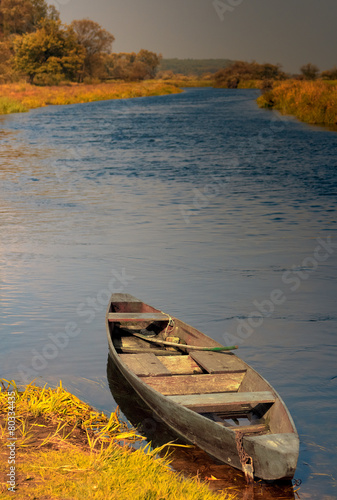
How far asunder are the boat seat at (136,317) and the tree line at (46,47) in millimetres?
84858

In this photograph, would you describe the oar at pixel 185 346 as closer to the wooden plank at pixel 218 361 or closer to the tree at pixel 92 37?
the wooden plank at pixel 218 361

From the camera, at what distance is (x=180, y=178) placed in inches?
805

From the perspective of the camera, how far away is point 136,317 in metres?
7.64

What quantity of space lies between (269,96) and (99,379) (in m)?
47.7

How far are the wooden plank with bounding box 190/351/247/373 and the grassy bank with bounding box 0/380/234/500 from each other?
1025 mm

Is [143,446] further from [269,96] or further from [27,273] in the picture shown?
[269,96]

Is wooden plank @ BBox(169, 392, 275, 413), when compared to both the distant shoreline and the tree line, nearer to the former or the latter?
the distant shoreline

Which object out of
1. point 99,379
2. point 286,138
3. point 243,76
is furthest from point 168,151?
point 243,76

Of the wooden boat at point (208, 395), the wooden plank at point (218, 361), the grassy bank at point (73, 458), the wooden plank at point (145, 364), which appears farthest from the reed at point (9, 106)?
the grassy bank at point (73, 458)

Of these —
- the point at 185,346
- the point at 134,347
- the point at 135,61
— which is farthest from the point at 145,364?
the point at 135,61

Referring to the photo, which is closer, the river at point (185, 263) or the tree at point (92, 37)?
the river at point (185, 263)

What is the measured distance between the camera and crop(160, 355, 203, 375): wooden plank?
255 inches

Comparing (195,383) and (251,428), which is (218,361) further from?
(251,428)

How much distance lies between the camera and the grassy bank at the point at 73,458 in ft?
14.1
